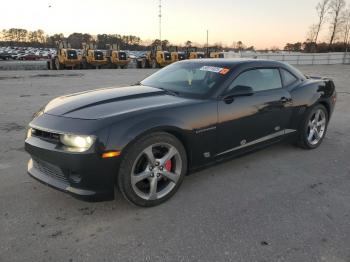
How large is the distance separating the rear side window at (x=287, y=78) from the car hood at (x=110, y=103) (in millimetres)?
1873

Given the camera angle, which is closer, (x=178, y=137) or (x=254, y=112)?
(x=178, y=137)

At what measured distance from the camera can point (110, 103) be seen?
343 centimetres

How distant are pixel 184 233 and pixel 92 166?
38.8 inches

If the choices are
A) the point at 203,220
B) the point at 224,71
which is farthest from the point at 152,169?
the point at 224,71

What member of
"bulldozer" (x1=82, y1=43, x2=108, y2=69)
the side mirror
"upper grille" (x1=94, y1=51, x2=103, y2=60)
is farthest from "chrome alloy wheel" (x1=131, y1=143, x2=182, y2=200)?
"upper grille" (x1=94, y1=51, x2=103, y2=60)

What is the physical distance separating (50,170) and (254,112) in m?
2.43

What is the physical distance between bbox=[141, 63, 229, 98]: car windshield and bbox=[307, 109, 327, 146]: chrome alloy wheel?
201cm

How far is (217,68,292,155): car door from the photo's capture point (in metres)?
3.79

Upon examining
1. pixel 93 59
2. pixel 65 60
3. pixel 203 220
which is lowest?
pixel 203 220

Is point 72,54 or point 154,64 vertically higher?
point 72,54

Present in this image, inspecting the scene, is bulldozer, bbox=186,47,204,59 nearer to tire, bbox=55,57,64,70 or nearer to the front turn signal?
tire, bbox=55,57,64,70

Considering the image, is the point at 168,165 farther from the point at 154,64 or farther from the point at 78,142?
the point at 154,64

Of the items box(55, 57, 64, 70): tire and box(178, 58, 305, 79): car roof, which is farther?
box(55, 57, 64, 70): tire

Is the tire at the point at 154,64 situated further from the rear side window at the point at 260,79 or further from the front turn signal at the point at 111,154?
the front turn signal at the point at 111,154
